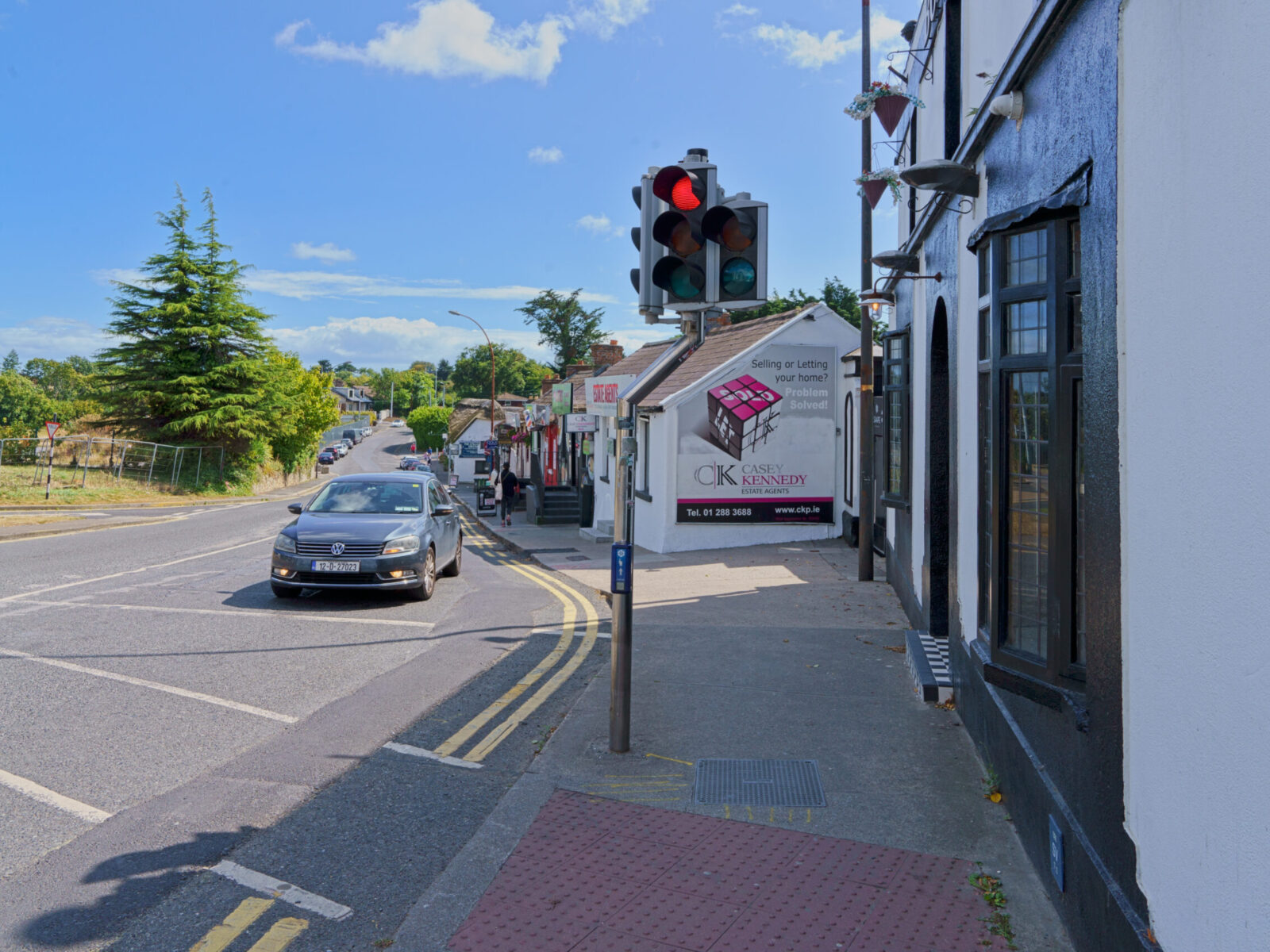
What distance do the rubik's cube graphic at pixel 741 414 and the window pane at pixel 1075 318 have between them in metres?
14.6

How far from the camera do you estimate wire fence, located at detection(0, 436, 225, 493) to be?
1457 inches

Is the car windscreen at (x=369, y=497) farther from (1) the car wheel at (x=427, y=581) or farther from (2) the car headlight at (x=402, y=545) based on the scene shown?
(2) the car headlight at (x=402, y=545)

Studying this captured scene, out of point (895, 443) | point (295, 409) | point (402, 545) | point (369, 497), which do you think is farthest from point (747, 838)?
point (295, 409)

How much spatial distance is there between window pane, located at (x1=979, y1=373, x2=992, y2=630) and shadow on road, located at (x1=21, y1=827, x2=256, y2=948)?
4224 mm

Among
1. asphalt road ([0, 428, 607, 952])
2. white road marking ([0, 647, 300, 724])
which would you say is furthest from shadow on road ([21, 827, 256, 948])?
white road marking ([0, 647, 300, 724])

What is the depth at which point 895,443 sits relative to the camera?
11.6 metres

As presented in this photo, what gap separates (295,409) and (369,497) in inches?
1749

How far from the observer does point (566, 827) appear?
5.04 metres

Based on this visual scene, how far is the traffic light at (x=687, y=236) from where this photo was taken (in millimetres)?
5883

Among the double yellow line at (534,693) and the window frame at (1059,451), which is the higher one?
the window frame at (1059,451)

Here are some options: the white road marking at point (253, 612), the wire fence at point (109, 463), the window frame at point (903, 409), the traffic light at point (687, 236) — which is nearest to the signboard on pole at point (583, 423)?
the window frame at point (903, 409)

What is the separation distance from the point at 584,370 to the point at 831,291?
513 inches

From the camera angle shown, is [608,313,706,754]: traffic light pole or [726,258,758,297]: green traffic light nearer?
[726,258,758,297]: green traffic light

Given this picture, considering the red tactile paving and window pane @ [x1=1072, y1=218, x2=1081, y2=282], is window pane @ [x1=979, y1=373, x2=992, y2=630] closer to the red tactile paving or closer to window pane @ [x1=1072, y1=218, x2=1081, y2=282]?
window pane @ [x1=1072, y1=218, x2=1081, y2=282]
